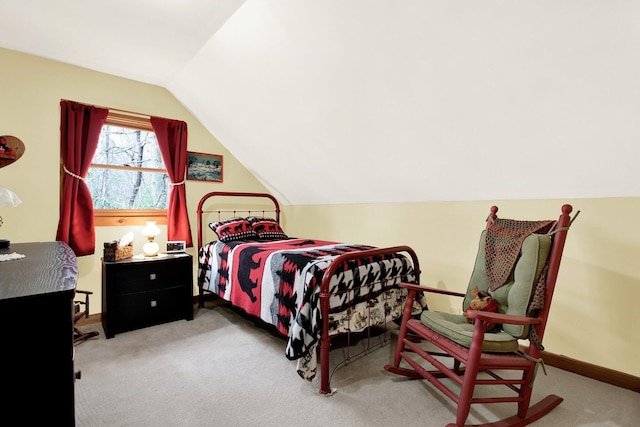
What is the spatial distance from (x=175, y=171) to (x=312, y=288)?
2.35 meters

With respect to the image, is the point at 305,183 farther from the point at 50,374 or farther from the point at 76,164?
the point at 50,374

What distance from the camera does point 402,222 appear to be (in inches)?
127

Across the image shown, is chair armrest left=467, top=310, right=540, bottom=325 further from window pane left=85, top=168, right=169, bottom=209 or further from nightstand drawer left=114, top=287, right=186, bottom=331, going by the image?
window pane left=85, top=168, right=169, bottom=209

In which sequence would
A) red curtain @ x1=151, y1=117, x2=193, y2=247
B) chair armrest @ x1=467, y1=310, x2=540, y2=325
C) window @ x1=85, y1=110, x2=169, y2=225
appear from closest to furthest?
1. chair armrest @ x1=467, y1=310, x2=540, y2=325
2. window @ x1=85, y1=110, x2=169, y2=225
3. red curtain @ x1=151, y1=117, x2=193, y2=247

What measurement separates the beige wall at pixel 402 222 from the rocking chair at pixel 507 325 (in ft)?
1.89

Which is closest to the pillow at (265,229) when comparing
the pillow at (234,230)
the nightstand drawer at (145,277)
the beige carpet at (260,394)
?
the pillow at (234,230)

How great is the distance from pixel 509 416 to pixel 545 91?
177 centimetres

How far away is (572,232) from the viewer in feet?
7.33

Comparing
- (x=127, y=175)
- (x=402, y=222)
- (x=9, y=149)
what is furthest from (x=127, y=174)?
(x=402, y=222)

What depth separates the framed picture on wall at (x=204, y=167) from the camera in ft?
12.3

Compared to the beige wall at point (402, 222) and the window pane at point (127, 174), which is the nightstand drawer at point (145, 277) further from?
the window pane at point (127, 174)

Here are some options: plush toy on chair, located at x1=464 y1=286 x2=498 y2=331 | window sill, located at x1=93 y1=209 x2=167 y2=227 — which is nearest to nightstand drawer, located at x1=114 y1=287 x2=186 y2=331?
window sill, located at x1=93 y1=209 x2=167 y2=227

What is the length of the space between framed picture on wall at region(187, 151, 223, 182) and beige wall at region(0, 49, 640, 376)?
3.5 inches

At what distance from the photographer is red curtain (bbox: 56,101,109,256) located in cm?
293
